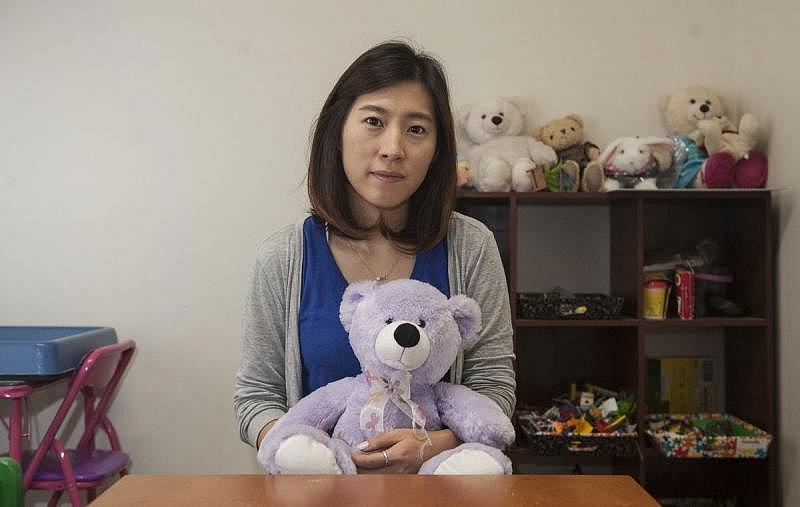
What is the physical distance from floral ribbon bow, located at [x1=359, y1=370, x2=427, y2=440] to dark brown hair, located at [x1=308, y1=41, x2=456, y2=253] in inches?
12.2

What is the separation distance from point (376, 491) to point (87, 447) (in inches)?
82.9

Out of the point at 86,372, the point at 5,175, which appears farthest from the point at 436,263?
the point at 5,175

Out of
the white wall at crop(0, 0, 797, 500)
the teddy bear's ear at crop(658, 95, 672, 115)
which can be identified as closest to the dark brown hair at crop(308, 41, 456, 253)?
the white wall at crop(0, 0, 797, 500)

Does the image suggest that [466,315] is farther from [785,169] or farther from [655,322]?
[785,169]

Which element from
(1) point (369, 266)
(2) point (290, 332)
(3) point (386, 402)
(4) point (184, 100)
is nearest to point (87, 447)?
(4) point (184, 100)

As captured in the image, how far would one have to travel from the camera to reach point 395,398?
3.86 ft

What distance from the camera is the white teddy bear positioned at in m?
2.37

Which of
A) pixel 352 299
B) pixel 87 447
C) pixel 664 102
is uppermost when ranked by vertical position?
pixel 664 102

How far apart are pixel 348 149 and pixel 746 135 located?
5.39 feet

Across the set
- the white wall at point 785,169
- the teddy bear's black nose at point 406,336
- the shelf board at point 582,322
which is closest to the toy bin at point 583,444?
the shelf board at point 582,322

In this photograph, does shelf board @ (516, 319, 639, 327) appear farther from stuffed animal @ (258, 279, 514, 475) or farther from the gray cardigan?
stuffed animal @ (258, 279, 514, 475)

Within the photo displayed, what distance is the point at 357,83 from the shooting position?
135 centimetres

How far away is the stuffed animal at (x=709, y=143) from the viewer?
2.31 metres

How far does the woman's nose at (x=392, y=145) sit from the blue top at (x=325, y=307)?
214 mm
